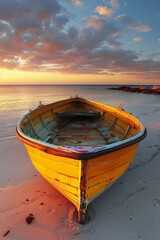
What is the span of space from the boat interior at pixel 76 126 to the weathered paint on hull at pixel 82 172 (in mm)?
1480

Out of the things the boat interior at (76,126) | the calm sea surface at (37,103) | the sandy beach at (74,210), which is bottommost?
the sandy beach at (74,210)

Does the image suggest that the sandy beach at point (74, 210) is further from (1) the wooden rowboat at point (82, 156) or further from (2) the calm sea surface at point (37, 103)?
(2) the calm sea surface at point (37, 103)

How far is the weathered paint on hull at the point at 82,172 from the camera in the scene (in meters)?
2.36

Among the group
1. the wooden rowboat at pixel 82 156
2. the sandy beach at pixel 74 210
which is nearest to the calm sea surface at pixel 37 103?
the wooden rowboat at pixel 82 156

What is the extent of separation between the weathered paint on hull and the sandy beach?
0.48 m

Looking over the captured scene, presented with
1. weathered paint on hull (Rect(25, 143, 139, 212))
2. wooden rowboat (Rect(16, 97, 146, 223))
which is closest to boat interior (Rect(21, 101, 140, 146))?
wooden rowboat (Rect(16, 97, 146, 223))

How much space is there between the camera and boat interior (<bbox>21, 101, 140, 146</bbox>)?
4750 mm

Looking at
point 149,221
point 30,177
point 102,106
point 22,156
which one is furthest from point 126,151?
point 102,106

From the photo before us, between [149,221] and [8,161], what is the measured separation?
4.15 m

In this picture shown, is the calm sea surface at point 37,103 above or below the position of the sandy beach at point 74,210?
above

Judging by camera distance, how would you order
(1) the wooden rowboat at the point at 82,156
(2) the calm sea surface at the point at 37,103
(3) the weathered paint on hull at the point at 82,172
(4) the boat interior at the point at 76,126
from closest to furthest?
1. (1) the wooden rowboat at the point at 82,156
2. (3) the weathered paint on hull at the point at 82,172
3. (4) the boat interior at the point at 76,126
4. (2) the calm sea surface at the point at 37,103

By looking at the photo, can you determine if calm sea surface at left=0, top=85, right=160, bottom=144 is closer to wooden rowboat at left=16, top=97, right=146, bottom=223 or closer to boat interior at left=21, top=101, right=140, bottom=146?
boat interior at left=21, top=101, right=140, bottom=146

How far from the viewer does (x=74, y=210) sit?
3.04 meters

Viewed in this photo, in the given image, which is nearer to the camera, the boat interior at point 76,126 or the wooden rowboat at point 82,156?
the wooden rowboat at point 82,156
